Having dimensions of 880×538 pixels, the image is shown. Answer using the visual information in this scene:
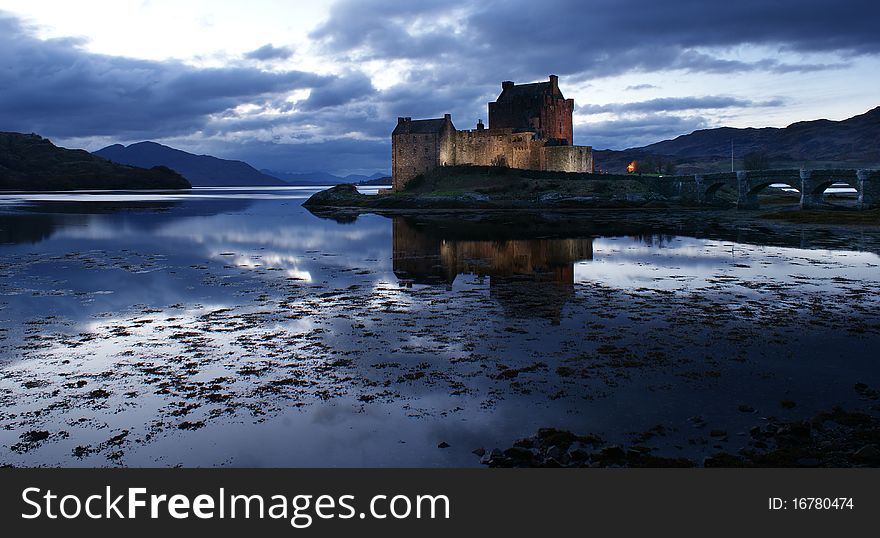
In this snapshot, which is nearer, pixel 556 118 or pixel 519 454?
pixel 519 454

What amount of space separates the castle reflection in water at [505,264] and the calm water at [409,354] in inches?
10.0

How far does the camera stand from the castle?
8956 cm

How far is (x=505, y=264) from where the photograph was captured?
29641 mm

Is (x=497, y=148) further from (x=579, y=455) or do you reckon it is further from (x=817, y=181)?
(x=579, y=455)

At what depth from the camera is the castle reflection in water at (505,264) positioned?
2078cm

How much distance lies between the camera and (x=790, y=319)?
16859mm

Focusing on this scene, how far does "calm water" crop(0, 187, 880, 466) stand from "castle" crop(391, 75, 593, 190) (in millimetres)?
60946

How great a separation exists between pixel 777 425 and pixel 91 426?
33.9ft

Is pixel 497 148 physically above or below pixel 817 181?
above

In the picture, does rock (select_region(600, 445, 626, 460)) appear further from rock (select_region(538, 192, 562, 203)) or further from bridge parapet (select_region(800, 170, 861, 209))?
rock (select_region(538, 192, 562, 203))

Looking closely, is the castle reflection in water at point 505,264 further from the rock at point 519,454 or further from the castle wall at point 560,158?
the castle wall at point 560,158

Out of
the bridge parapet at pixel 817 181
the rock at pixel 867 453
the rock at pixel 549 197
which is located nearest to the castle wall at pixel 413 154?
the rock at pixel 549 197

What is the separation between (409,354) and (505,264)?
16134mm

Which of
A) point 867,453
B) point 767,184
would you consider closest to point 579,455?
point 867,453
